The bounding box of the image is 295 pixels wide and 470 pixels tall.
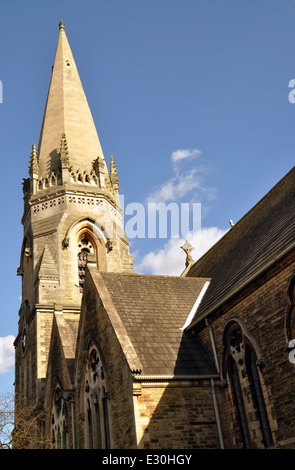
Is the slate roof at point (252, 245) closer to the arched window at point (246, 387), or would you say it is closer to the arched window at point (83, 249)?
the arched window at point (246, 387)

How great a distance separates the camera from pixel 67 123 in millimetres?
32000

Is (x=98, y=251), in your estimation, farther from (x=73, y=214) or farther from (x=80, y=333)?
(x=80, y=333)

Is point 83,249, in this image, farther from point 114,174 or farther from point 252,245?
point 252,245

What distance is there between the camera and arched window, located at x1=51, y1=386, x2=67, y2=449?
1920cm

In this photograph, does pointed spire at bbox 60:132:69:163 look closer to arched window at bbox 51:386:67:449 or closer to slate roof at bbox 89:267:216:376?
slate roof at bbox 89:267:216:376

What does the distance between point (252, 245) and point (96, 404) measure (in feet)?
22.7

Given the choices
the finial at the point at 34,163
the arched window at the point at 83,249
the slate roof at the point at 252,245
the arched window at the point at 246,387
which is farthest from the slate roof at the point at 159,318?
the finial at the point at 34,163

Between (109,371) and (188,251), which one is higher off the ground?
(188,251)

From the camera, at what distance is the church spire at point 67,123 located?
3078 centimetres

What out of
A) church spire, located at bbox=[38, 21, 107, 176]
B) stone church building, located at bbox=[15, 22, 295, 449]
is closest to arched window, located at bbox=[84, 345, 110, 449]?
stone church building, located at bbox=[15, 22, 295, 449]

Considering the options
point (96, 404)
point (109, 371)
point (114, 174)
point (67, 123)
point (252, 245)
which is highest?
point (67, 123)

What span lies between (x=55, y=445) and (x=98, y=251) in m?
11.0

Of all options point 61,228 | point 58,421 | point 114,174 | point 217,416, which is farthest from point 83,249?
point 217,416
